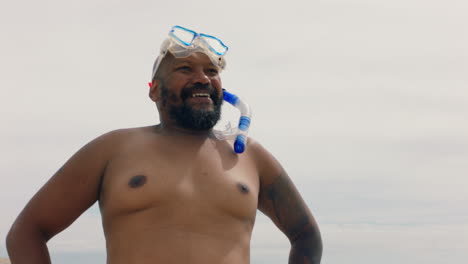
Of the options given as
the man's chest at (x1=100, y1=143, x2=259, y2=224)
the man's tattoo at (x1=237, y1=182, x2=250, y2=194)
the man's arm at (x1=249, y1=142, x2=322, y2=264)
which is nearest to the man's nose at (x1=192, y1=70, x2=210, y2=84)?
the man's chest at (x1=100, y1=143, x2=259, y2=224)

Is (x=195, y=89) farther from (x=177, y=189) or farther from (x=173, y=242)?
(x=173, y=242)

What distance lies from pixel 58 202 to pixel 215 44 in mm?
1552

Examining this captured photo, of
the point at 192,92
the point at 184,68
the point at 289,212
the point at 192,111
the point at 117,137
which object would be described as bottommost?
the point at 289,212

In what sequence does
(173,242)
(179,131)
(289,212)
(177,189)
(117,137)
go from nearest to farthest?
(173,242) → (177,189) → (117,137) → (179,131) → (289,212)

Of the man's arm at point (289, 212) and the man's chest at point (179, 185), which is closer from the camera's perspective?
the man's chest at point (179, 185)

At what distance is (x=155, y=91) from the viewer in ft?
17.4

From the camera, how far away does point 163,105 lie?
521 cm

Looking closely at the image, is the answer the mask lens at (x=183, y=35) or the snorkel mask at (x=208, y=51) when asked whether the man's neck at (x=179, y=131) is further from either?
the mask lens at (x=183, y=35)

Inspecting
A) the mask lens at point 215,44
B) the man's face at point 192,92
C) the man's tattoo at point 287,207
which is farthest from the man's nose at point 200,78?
the man's tattoo at point 287,207

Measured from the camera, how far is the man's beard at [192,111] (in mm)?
5074

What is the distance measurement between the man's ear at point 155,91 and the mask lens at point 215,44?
1.47ft

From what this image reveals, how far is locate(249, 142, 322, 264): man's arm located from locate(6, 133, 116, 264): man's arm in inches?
45.4

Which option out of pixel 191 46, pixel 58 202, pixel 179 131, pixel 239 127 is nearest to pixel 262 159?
pixel 239 127

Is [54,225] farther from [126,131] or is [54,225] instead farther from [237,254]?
[237,254]
